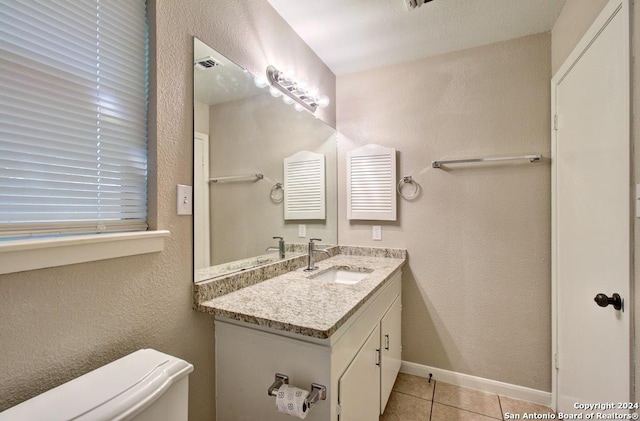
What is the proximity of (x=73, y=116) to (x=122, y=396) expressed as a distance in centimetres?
79

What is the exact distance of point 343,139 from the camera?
243 cm

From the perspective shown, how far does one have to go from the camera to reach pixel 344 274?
1.99m

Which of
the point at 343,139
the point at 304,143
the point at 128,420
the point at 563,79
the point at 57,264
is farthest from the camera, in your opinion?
the point at 343,139

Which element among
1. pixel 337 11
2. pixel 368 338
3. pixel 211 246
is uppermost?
pixel 337 11

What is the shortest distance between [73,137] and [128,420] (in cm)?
79

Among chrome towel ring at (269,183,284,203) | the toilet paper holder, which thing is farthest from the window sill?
chrome towel ring at (269,183,284,203)

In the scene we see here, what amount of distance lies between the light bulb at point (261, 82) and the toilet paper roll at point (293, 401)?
1478mm

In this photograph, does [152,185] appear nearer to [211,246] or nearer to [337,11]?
[211,246]

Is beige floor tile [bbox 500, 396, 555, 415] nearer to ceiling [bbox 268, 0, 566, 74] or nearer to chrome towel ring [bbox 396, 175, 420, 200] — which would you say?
chrome towel ring [bbox 396, 175, 420, 200]

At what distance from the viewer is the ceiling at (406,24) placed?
1.63m

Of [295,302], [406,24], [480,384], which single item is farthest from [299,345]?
[406,24]

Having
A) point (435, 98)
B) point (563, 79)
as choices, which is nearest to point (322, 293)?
point (435, 98)

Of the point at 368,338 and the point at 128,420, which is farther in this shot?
the point at 368,338

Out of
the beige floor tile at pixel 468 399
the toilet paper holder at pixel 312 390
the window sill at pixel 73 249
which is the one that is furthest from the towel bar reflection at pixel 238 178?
the beige floor tile at pixel 468 399
